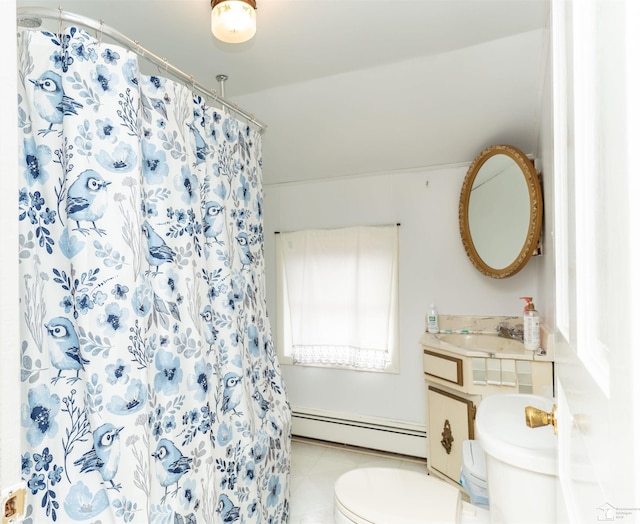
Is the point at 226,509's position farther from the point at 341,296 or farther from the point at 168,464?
the point at 341,296

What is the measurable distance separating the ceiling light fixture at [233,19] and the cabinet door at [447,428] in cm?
219

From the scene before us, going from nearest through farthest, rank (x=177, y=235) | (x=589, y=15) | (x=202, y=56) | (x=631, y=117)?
(x=631, y=117) → (x=589, y=15) → (x=177, y=235) → (x=202, y=56)

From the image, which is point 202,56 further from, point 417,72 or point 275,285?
point 275,285

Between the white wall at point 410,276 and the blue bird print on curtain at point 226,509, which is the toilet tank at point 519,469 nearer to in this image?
the blue bird print on curtain at point 226,509

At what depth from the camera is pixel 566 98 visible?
2.02ft

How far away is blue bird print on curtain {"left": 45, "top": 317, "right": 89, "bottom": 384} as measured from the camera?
3.40ft

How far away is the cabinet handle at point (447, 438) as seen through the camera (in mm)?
2346

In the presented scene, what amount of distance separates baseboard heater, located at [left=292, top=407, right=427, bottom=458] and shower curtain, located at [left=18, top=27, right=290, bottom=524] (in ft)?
5.68

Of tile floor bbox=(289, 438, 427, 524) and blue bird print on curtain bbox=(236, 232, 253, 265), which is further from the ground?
blue bird print on curtain bbox=(236, 232, 253, 265)

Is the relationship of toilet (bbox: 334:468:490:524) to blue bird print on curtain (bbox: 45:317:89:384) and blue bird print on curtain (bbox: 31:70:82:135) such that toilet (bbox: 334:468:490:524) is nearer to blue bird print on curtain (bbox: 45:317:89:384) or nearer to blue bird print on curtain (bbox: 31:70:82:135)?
blue bird print on curtain (bbox: 45:317:89:384)

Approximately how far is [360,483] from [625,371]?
1.42 metres

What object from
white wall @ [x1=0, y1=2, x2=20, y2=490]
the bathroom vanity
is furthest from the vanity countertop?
white wall @ [x1=0, y1=2, x2=20, y2=490]

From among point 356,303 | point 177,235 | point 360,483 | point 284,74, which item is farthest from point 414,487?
point 284,74

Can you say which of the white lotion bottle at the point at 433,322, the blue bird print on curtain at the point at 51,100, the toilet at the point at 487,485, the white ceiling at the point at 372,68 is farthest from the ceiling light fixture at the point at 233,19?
the white lotion bottle at the point at 433,322
